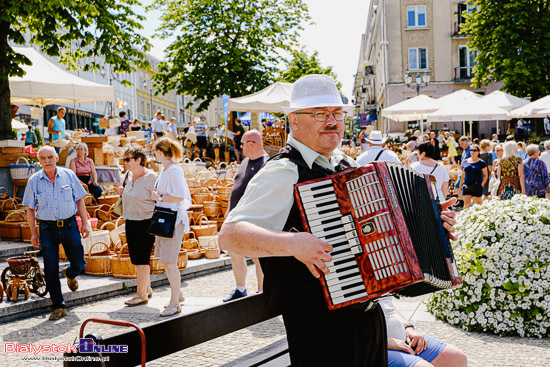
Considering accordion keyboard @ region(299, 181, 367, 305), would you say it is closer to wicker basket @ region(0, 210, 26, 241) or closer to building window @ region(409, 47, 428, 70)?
wicker basket @ region(0, 210, 26, 241)

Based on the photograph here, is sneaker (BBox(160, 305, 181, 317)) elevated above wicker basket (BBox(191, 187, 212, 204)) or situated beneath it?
situated beneath

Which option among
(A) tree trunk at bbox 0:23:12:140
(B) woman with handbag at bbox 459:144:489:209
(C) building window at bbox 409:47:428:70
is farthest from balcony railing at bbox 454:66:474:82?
(A) tree trunk at bbox 0:23:12:140

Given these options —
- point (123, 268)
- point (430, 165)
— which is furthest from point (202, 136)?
point (430, 165)

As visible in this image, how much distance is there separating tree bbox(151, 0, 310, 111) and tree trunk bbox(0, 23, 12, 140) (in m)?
12.5

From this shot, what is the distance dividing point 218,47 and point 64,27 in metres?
11.6

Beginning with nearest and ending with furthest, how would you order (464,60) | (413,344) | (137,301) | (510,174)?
(413,344)
(137,301)
(510,174)
(464,60)

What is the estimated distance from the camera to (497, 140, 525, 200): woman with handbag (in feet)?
38.3

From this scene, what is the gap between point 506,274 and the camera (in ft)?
18.9

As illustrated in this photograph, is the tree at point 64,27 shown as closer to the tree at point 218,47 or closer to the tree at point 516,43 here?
the tree at point 218,47

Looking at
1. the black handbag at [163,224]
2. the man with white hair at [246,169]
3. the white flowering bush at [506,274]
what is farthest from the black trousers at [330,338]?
the man with white hair at [246,169]

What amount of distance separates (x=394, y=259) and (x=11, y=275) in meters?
6.45

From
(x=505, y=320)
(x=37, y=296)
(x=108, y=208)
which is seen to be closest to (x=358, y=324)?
(x=505, y=320)

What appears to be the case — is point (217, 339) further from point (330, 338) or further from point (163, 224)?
point (330, 338)

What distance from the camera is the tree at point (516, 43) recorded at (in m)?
35.8
